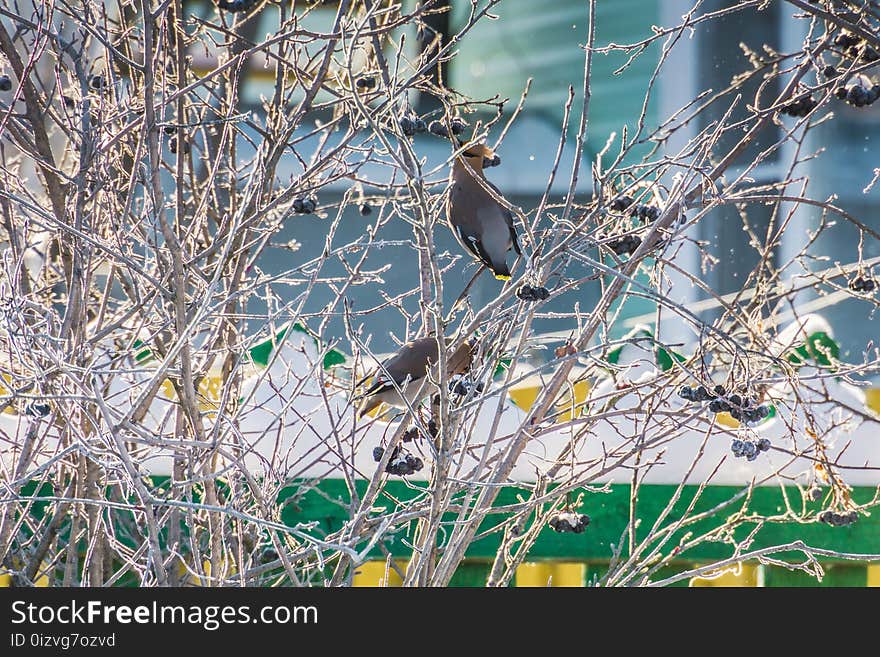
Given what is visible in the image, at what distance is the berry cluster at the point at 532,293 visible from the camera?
2.00 metres

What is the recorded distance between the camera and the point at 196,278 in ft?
8.05

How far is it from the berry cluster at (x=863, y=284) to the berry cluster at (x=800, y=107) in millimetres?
464

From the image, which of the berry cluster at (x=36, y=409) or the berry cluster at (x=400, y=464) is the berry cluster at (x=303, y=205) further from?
the berry cluster at (x=36, y=409)

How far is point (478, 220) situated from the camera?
284 centimetres

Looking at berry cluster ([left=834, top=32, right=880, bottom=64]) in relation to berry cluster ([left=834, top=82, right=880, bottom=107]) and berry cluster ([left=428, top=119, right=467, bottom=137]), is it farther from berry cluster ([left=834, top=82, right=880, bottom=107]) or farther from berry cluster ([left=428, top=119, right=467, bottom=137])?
berry cluster ([left=428, top=119, right=467, bottom=137])

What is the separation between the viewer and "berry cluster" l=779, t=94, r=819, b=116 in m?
2.26

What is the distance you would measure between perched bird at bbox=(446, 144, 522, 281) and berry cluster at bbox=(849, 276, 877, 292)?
0.82m

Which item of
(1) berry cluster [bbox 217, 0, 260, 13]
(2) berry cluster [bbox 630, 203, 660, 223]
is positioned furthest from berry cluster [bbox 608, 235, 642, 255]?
(1) berry cluster [bbox 217, 0, 260, 13]

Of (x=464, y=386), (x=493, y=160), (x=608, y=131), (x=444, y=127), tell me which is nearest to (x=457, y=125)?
(x=444, y=127)

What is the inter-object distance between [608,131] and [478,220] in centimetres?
430

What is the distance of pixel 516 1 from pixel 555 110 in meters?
0.81

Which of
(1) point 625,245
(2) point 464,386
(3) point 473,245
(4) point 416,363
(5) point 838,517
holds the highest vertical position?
(3) point 473,245

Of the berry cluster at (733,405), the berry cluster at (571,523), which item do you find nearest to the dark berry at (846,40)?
the berry cluster at (733,405)

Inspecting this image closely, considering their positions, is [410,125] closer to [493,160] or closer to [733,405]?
[493,160]
